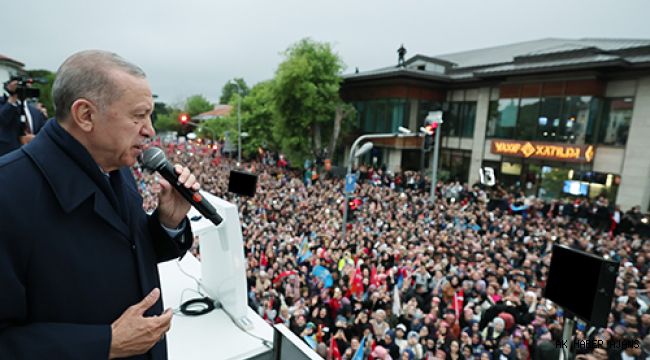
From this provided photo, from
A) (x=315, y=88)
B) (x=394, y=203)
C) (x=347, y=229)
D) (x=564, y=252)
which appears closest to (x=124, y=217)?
(x=564, y=252)

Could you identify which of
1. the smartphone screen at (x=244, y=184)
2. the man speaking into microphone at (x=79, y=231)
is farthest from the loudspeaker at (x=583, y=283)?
the smartphone screen at (x=244, y=184)

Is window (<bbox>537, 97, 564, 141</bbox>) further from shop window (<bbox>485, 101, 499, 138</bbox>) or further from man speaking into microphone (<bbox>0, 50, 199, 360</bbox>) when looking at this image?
man speaking into microphone (<bbox>0, 50, 199, 360</bbox>)

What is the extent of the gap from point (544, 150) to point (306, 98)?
622 inches

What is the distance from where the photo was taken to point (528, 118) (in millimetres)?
21891

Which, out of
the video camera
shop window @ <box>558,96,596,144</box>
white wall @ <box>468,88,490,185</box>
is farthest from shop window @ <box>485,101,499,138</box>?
the video camera

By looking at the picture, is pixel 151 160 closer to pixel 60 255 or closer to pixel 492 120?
pixel 60 255

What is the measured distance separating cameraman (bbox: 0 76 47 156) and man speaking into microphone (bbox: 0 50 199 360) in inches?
112

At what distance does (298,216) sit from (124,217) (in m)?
12.7

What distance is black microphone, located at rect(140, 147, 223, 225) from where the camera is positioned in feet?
5.52

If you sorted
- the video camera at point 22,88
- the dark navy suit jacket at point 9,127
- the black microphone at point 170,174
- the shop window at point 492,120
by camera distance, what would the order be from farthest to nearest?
1. the shop window at point 492,120
2. the video camera at point 22,88
3. the dark navy suit jacket at point 9,127
4. the black microphone at point 170,174

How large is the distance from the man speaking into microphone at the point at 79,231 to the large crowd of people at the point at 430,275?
16.5ft

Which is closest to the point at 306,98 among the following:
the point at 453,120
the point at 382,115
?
the point at 382,115

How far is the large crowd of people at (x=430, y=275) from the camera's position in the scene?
593cm

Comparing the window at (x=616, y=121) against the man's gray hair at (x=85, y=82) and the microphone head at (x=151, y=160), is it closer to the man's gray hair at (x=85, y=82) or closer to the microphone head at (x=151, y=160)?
the microphone head at (x=151, y=160)
